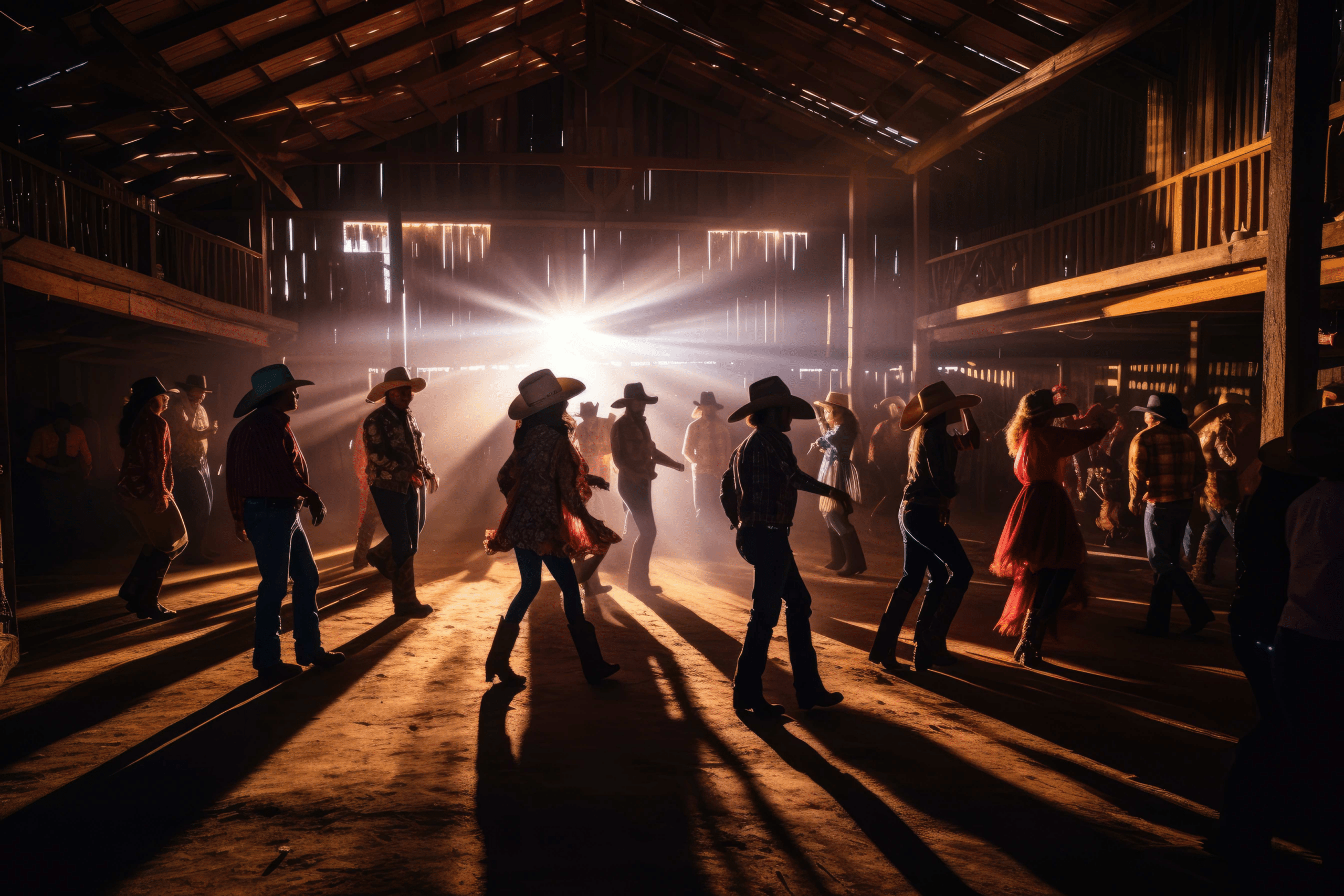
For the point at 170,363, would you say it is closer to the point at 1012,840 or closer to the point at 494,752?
the point at 494,752

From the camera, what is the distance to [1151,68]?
11305mm

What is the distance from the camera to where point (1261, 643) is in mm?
2969

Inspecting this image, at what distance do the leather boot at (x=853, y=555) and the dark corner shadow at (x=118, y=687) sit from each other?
4808 millimetres

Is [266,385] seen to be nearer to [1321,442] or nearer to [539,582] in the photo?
[539,582]

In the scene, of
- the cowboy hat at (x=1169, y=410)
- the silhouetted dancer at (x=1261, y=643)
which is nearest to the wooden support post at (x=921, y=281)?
the cowboy hat at (x=1169, y=410)

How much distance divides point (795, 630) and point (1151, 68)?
35.0 feet

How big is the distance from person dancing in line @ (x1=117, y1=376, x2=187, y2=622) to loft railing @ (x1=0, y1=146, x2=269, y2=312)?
77.8 inches

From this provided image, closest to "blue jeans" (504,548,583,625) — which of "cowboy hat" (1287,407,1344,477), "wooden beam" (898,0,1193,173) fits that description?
"cowboy hat" (1287,407,1344,477)

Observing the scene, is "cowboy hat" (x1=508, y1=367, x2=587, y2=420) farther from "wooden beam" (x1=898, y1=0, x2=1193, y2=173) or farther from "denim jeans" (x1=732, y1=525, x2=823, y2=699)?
"wooden beam" (x1=898, y1=0, x2=1193, y2=173)

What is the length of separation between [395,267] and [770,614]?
462 inches

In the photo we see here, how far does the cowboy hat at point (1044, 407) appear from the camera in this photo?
534cm

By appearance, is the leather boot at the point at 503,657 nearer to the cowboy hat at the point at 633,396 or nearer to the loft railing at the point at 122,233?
the cowboy hat at the point at 633,396

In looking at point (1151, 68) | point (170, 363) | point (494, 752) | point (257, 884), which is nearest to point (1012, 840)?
point (494, 752)

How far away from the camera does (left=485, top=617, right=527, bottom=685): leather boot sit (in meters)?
4.86
